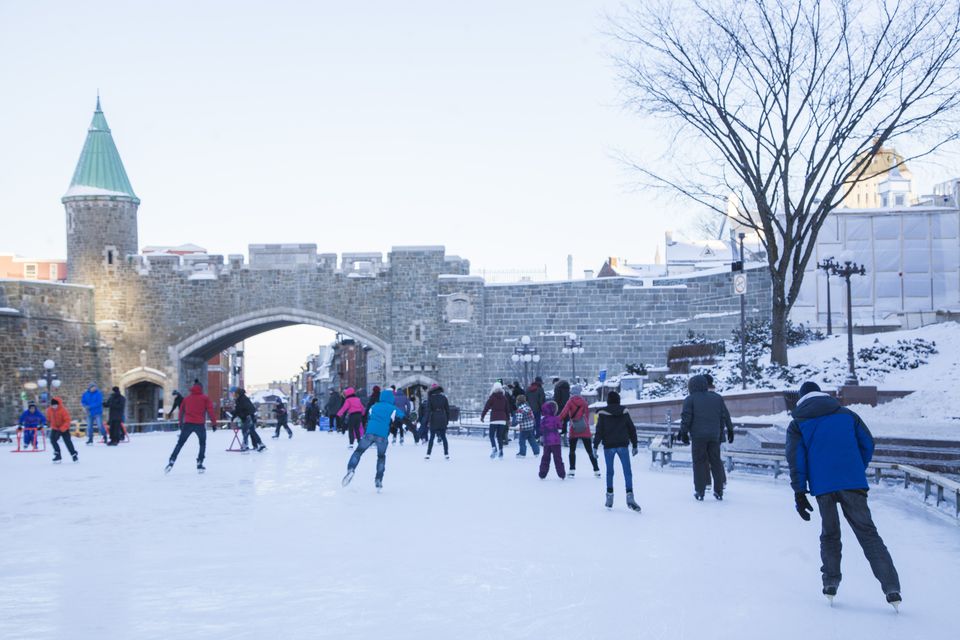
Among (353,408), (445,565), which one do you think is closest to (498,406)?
(353,408)

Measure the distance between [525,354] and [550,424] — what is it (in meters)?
19.8

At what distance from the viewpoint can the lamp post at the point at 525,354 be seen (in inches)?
1276

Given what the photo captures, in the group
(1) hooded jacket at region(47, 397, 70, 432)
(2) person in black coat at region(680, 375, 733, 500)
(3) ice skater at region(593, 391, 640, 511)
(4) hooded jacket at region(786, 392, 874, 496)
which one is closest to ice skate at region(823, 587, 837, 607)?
(4) hooded jacket at region(786, 392, 874, 496)

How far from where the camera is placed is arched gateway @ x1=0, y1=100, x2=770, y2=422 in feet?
122

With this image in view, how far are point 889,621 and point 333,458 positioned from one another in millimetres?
12943

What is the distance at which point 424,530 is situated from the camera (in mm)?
8438

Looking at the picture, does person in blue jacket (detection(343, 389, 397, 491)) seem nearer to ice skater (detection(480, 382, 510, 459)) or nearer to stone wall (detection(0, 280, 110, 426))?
ice skater (detection(480, 382, 510, 459))

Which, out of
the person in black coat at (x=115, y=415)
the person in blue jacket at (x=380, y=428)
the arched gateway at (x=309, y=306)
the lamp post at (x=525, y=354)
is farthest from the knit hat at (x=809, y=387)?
the arched gateway at (x=309, y=306)

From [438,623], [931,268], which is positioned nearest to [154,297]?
[931,268]

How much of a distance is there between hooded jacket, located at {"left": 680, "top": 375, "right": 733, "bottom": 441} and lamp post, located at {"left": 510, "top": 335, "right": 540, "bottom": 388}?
2114 cm

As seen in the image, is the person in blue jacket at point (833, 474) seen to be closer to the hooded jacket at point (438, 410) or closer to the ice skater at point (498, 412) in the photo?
the ice skater at point (498, 412)

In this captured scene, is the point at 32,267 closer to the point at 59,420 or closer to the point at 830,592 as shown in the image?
the point at 59,420

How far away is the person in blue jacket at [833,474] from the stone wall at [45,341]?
33.3 m

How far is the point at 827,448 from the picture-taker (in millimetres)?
5688
